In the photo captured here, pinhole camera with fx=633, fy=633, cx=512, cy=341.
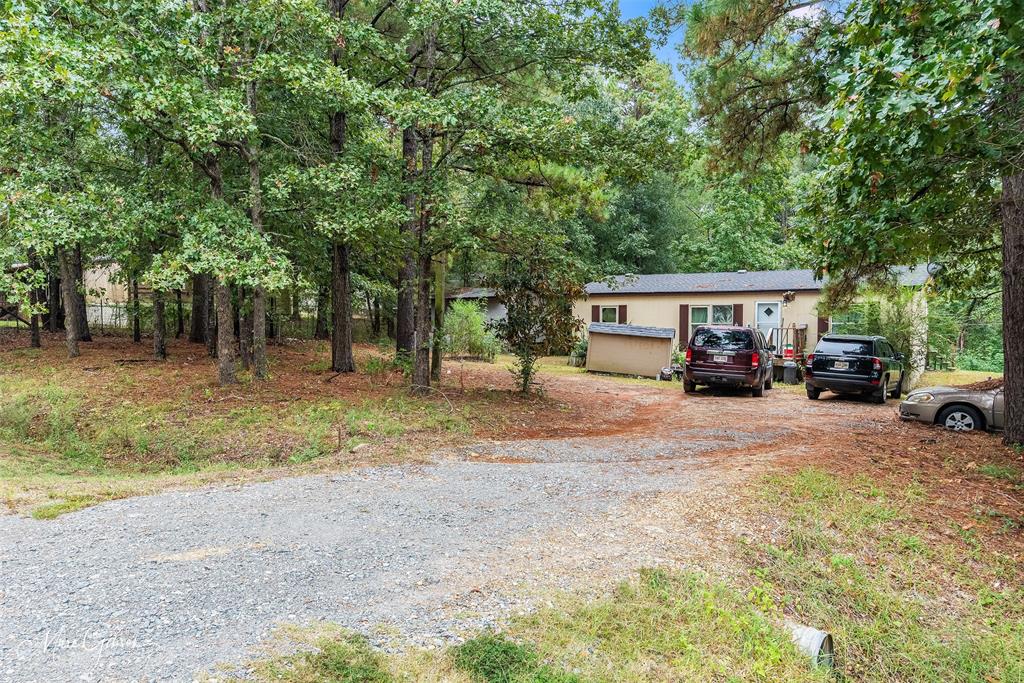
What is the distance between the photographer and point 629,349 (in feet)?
61.0

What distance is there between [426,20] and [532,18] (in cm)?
154

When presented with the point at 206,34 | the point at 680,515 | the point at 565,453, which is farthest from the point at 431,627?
the point at 206,34

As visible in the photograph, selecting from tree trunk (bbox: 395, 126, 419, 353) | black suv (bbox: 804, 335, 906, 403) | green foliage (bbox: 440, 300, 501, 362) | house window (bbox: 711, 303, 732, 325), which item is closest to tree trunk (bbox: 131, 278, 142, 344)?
tree trunk (bbox: 395, 126, 419, 353)

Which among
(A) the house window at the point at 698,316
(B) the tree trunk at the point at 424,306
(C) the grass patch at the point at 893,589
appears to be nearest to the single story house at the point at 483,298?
(A) the house window at the point at 698,316

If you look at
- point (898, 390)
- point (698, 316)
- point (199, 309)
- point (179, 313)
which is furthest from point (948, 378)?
point (179, 313)

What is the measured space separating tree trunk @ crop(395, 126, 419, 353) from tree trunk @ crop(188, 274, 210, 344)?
5065mm

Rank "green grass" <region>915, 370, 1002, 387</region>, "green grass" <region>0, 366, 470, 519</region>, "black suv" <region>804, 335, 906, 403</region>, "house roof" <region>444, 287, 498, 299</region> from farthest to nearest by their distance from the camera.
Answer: "house roof" <region>444, 287, 498, 299</region> → "green grass" <region>915, 370, 1002, 387</region> → "black suv" <region>804, 335, 906, 403</region> → "green grass" <region>0, 366, 470, 519</region>

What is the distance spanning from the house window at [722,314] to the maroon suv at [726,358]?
24.8 ft

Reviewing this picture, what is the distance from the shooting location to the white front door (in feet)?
68.1

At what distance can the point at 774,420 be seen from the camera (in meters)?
10.4

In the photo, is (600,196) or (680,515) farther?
(600,196)

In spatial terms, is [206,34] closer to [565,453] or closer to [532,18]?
[532,18]

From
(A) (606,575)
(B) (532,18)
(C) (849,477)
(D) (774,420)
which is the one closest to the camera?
(A) (606,575)

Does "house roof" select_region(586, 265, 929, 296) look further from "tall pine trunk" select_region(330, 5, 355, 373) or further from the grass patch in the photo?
the grass patch
